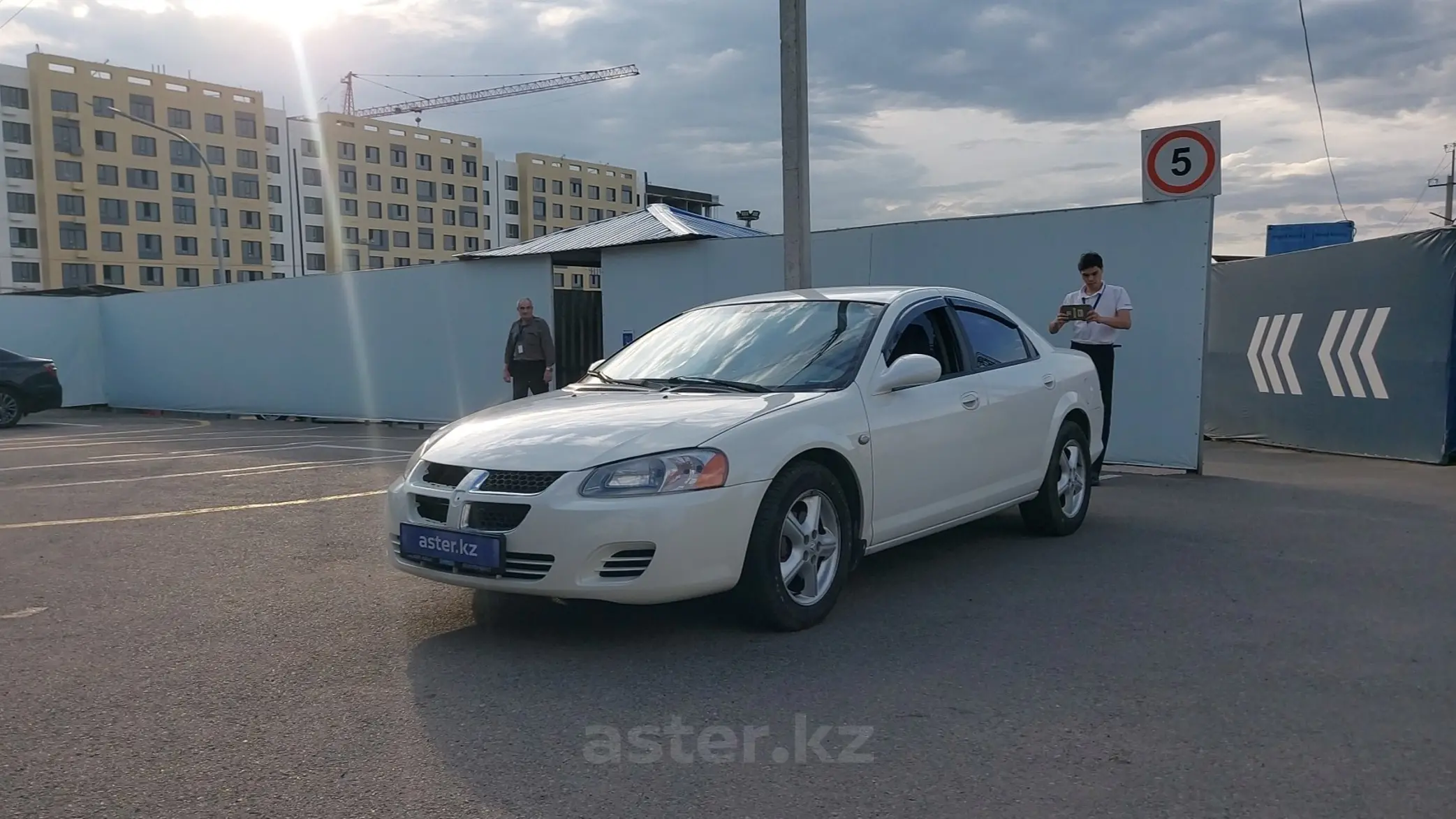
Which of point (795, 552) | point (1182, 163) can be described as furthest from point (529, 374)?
point (795, 552)

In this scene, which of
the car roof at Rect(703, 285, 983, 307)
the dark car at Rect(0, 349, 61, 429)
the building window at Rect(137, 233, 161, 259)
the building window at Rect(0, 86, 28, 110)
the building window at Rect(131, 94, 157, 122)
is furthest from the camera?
the building window at Rect(137, 233, 161, 259)

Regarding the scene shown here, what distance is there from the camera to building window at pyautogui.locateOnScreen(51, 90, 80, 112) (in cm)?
7319

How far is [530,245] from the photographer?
15.9 m

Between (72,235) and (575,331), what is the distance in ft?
238

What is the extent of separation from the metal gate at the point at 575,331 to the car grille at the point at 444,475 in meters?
10.7

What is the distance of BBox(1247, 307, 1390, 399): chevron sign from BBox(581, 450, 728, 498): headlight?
30.7 ft

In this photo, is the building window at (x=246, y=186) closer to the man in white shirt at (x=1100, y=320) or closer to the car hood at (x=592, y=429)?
the man in white shirt at (x=1100, y=320)

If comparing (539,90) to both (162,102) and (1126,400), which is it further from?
(1126,400)

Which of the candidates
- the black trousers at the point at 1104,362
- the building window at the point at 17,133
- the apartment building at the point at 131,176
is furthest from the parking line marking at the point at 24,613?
the building window at the point at 17,133

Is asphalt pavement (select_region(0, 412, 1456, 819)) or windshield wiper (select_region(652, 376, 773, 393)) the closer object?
asphalt pavement (select_region(0, 412, 1456, 819))

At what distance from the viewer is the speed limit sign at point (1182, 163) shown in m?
9.79

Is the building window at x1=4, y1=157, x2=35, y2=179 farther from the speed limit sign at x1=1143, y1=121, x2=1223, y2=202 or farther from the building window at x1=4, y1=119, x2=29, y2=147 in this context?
the speed limit sign at x1=1143, y1=121, x2=1223, y2=202

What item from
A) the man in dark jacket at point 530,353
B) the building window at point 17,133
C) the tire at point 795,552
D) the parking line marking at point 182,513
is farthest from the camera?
the building window at point 17,133

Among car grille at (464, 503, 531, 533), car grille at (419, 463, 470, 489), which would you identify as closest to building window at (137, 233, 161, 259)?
car grille at (419, 463, 470, 489)
